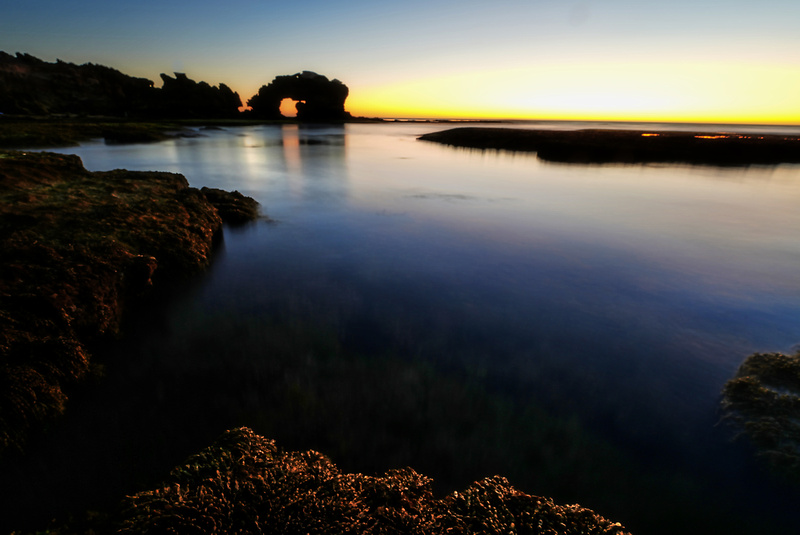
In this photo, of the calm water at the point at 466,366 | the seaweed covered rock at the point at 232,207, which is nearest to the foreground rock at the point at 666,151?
the calm water at the point at 466,366

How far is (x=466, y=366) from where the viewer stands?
20.5ft

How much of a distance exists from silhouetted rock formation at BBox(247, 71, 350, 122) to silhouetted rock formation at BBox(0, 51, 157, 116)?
4163cm

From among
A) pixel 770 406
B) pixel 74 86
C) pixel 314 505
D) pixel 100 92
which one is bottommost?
pixel 770 406

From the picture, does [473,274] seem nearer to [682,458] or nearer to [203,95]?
[682,458]

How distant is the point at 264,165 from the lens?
1315 inches

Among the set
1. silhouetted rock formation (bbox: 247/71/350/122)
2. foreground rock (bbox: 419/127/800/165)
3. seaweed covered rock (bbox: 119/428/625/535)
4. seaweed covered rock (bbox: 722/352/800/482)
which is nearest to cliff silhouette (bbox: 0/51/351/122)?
silhouetted rock formation (bbox: 247/71/350/122)

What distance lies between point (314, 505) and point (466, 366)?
13.1ft

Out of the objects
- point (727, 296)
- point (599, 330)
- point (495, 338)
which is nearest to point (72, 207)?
point (495, 338)

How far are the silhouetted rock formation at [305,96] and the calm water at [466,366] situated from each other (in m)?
156

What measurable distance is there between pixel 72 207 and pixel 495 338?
Answer: 34.6ft

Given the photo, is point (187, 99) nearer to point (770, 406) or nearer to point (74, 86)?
point (74, 86)

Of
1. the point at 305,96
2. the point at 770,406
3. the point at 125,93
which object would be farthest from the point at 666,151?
the point at 125,93

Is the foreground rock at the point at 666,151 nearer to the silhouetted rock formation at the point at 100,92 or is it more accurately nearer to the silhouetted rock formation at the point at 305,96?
the silhouetted rock formation at the point at 100,92

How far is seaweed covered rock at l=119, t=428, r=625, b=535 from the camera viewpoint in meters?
2.61
